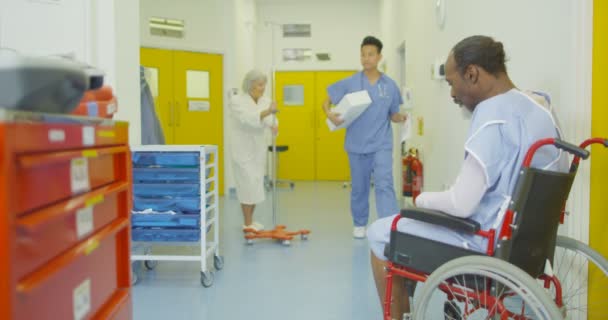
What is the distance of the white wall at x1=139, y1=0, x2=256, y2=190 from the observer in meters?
5.81

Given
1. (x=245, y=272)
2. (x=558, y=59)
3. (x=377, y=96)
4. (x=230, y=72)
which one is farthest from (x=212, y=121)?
(x=558, y=59)

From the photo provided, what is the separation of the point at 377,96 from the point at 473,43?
7.03 ft

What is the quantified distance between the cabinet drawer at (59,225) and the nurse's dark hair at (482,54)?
1.04 m

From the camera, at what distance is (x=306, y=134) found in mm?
8242

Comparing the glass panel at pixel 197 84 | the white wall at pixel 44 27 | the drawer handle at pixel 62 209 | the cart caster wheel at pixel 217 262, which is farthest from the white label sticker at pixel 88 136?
the glass panel at pixel 197 84

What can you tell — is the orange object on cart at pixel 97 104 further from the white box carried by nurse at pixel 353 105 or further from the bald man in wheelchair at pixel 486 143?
the white box carried by nurse at pixel 353 105

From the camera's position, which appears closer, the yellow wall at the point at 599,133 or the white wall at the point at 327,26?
the yellow wall at the point at 599,133

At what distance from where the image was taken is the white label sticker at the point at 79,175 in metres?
0.94

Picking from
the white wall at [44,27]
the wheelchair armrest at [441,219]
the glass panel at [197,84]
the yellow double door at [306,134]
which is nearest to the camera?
the wheelchair armrest at [441,219]

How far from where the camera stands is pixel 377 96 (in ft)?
11.9

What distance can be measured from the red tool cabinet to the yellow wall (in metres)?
1.51

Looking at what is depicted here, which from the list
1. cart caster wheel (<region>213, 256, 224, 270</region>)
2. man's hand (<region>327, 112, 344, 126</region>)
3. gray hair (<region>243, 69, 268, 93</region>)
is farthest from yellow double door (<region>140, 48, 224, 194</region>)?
cart caster wheel (<region>213, 256, 224, 270</region>)

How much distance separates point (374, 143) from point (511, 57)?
1.38m

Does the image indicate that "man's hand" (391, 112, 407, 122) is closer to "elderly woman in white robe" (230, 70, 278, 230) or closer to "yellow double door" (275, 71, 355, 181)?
"elderly woman in white robe" (230, 70, 278, 230)
